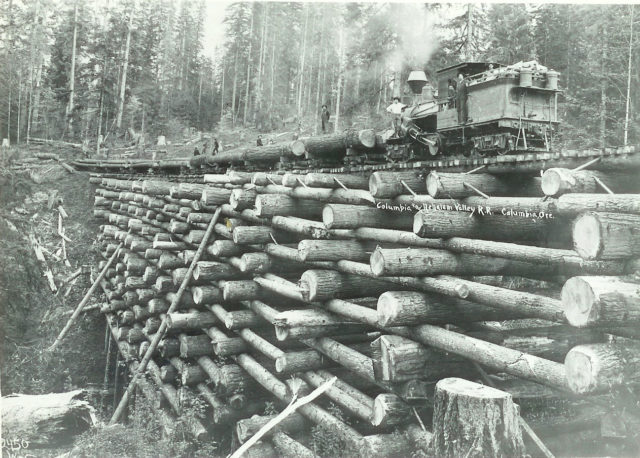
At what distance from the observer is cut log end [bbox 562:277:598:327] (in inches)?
123

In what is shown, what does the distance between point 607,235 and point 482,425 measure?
1.53 m

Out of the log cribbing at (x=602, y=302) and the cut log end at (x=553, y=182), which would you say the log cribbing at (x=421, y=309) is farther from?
the log cribbing at (x=602, y=302)

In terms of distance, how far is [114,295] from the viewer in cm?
1579

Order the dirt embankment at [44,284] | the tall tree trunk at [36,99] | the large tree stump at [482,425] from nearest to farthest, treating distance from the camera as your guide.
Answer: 1. the large tree stump at [482,425]
2. the dirt embankment at [44,284]
3. the tall tree trunk at [36,99]

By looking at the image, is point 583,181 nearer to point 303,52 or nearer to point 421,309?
point 421,309

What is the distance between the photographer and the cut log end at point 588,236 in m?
3.25

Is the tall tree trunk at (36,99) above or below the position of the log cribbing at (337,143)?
above

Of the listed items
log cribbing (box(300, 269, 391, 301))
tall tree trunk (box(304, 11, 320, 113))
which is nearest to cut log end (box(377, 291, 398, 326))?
log cribbing (box(300, 269, 391, 301))

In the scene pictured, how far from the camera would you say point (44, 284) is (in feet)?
57.0

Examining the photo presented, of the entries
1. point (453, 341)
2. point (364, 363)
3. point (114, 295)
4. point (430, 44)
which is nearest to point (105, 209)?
point (114, 295)

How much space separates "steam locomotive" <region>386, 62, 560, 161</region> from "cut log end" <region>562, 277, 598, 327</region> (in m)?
8.72

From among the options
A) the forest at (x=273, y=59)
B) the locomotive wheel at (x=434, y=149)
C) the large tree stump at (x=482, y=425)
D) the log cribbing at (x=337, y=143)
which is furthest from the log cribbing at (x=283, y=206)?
the locomotive wheel at (x=434, y=149)

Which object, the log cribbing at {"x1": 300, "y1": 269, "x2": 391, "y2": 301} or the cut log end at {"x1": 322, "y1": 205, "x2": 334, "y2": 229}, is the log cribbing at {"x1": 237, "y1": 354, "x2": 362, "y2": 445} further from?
the cut log end at {"x1": 322, "y1": 205, "x2": 334, "y2": 229}

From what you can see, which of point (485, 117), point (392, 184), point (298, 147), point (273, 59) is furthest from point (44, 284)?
point (273, 59)
